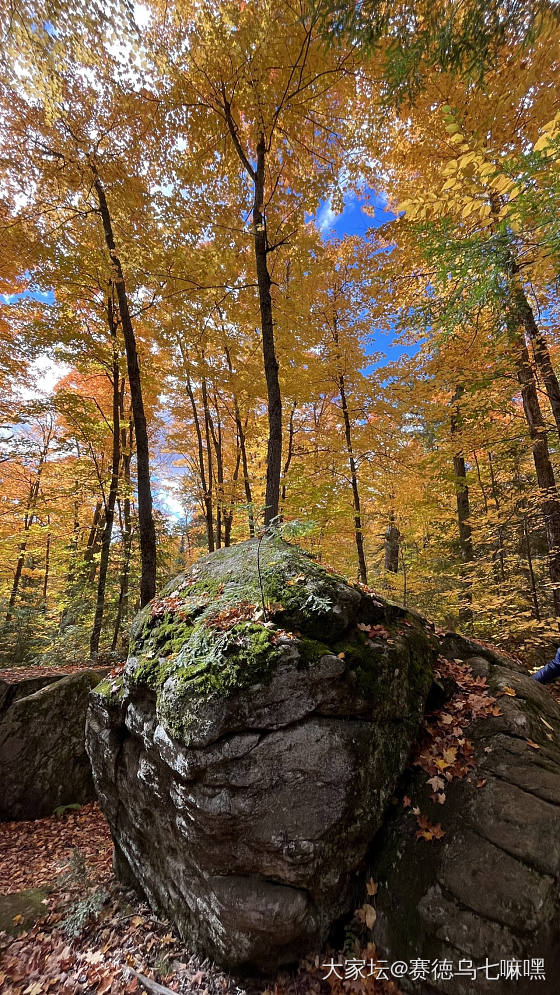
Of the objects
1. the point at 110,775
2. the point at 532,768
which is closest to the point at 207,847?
the point at 110,775

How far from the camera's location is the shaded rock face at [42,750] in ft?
17.9

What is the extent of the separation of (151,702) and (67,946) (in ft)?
6.85

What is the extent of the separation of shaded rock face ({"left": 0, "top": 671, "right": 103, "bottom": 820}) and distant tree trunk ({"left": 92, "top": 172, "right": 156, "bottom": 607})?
7.04 feet

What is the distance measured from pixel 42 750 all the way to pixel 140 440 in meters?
5.91

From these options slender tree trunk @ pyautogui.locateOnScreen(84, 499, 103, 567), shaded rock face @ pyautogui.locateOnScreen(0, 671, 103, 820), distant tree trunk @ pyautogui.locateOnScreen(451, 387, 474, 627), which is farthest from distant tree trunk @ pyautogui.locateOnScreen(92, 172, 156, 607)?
distant tree trunk @ pyautogui.locateOnScreen(451, 387, 474, 627)

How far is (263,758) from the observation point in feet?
9.23

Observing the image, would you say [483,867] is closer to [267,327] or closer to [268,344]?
[268,344]

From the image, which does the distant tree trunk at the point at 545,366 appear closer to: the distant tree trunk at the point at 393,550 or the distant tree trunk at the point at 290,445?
the distant tree trunk at the point at 290,445

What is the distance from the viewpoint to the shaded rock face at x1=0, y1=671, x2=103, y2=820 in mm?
5445

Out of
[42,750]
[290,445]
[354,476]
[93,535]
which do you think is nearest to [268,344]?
[290,445]

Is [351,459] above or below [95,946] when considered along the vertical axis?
above

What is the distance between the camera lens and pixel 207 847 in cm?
283

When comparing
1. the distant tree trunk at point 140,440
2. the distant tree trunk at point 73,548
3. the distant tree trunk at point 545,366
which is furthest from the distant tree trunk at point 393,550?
the distant tree trunk at point 73,548

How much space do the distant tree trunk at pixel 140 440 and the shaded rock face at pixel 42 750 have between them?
2145 mm
